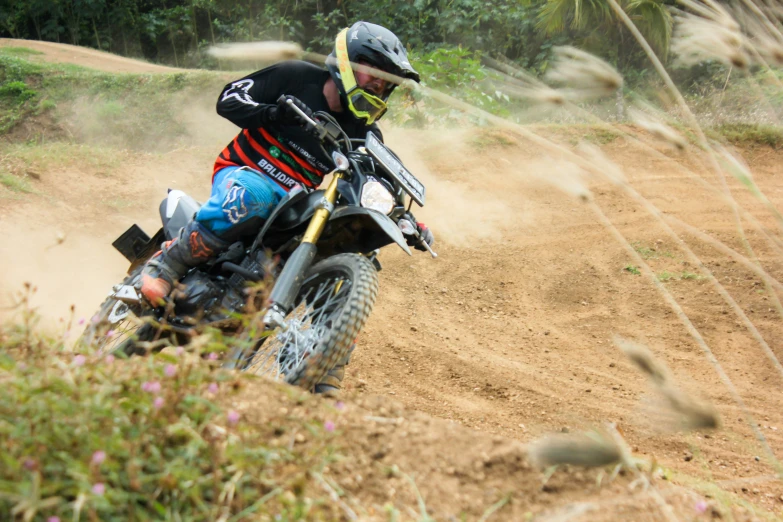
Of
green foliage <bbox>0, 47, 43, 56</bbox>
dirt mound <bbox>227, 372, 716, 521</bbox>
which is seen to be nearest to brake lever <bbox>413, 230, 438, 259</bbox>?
dirt mound <bbox>227, 372, 716, 521</bbox>

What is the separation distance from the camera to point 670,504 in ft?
8.25

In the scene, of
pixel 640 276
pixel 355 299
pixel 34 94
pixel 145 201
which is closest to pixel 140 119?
pixel 34 94

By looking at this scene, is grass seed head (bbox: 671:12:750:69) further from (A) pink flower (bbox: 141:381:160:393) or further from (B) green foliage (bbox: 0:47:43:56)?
(B) green foliage (bbox: 0:47:43:56)

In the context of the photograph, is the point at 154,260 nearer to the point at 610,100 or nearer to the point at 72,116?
the point at 72,116

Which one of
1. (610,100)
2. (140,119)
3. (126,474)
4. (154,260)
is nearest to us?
(126,474)

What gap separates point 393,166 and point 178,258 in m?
1.46

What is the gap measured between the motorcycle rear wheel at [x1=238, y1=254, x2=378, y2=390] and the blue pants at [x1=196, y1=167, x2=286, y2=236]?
585 millimetres

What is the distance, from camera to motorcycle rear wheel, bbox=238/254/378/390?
3.64 m

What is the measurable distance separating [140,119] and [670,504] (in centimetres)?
1125

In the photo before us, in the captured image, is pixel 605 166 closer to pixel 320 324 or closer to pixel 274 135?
pixel 320 324

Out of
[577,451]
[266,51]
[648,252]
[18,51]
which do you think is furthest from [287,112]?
[18,51]

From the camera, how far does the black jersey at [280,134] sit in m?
4.80

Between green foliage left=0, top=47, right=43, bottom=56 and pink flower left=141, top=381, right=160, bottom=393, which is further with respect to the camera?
green foliage left=0, top=47, right=43, bottom=56

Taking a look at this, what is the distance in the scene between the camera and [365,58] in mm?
4434
